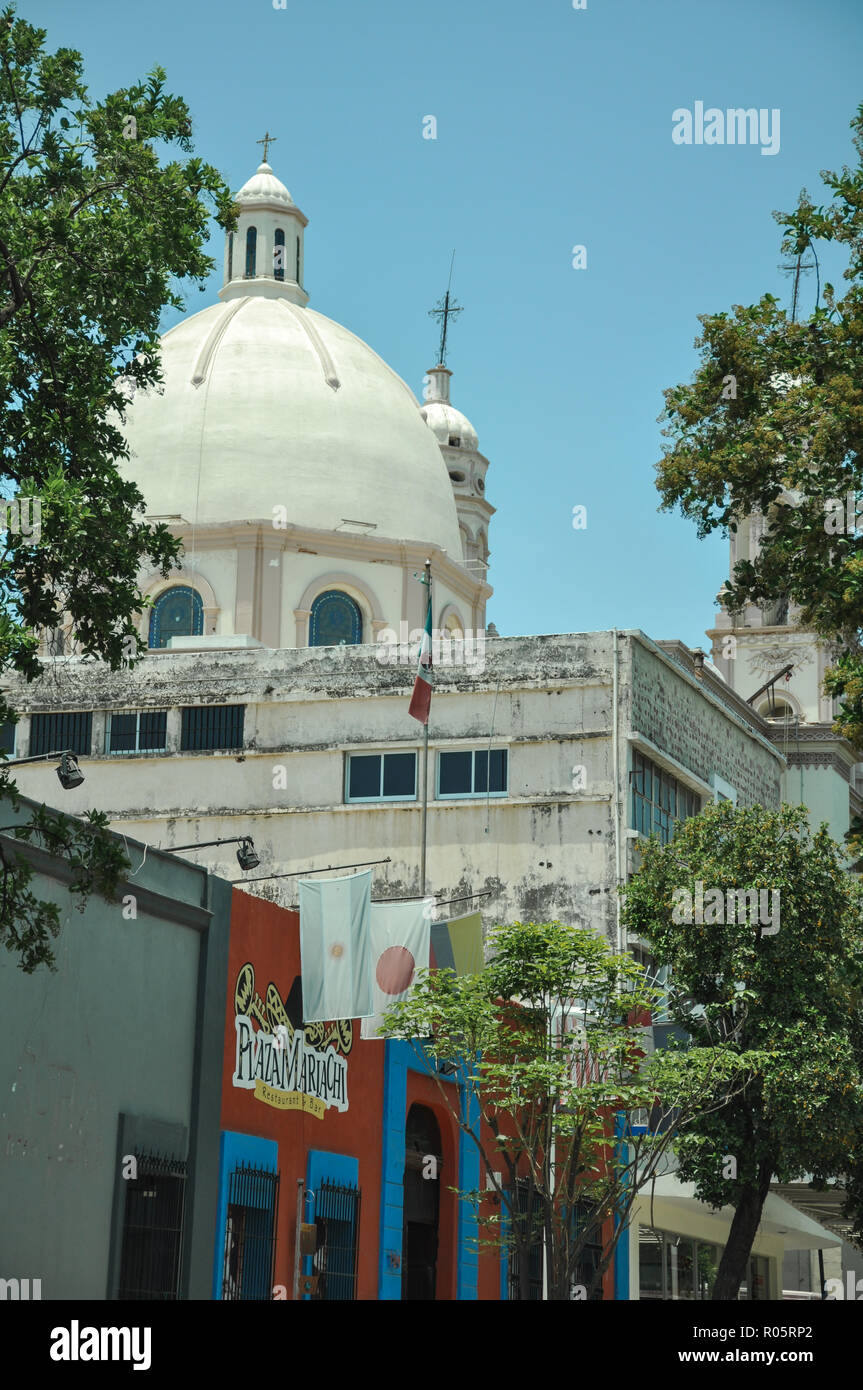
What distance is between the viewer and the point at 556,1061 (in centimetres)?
2339

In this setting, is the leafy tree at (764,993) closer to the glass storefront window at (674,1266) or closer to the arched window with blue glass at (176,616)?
the glass storefront window at (674,1266)

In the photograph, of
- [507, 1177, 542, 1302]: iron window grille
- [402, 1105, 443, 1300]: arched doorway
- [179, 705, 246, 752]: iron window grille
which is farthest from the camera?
[179, 705, 246, 752]: iron window grille

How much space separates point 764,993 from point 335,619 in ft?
58.8

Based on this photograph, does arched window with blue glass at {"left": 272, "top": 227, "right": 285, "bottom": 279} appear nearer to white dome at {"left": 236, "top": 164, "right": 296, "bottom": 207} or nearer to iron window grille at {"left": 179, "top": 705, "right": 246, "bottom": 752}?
white dome at {"left": 236, "top": 164, "right": 296, "bottom": 207}

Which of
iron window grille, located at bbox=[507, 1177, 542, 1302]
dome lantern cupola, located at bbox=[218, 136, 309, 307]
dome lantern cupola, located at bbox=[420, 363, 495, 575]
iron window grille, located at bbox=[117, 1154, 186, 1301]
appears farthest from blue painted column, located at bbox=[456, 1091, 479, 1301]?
dome lantern cupola, located at bbox=[420, 363, 495, 575]

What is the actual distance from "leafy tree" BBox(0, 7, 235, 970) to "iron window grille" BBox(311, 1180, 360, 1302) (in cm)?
939

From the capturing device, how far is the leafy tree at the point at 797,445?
1805 centimetres

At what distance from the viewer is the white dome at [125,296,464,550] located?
41.5 m

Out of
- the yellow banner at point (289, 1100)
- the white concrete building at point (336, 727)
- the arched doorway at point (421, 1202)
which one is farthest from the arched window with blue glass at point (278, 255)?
the yellow banner at point (289, 1100)

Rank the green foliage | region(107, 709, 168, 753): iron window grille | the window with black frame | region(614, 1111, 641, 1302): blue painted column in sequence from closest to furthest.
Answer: the green foliage, the window with black frame, region(614, 1111, 641, 1302): blue painted column, region(107, 709, 168, 753): iron window grille

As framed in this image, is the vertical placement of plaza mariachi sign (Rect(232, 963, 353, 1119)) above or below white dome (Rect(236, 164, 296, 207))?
below

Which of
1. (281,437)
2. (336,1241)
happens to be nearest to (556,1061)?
(336,1241)

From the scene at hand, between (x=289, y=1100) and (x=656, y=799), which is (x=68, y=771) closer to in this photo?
(x=289, y=1100)
